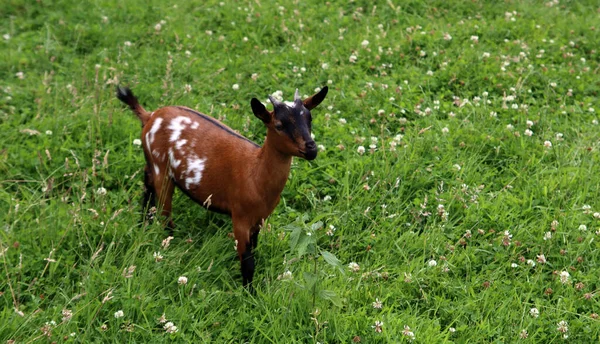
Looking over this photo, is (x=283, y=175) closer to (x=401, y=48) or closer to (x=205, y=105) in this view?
(x=205, y=105)

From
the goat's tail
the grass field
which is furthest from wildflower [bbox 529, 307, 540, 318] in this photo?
the goat's tail

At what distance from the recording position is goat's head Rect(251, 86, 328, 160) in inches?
167

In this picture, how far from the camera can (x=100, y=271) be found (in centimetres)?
457

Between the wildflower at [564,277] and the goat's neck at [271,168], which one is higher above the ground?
the goat's neck at [271,168]

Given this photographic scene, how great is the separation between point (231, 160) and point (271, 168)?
0.40m

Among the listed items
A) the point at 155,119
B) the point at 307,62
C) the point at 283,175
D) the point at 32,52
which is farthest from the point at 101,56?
the point at 283,175

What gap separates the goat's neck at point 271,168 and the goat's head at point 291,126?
12 cm

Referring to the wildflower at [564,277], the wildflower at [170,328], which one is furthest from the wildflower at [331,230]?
the wildflower at [564,277]

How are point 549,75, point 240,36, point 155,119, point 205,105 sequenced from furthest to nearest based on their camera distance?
point 240,36 < point 549,75 < point 205,105 < point 155,119

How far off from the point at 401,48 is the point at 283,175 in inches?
162

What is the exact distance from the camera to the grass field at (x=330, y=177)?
14.6 feet

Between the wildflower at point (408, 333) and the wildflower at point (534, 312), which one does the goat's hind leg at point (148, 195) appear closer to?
the wildflower at point (408, 333)

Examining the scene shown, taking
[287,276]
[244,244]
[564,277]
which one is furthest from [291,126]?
[564,277]

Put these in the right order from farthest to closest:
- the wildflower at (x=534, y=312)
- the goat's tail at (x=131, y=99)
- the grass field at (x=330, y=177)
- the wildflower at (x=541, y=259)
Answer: the goat's tail at (x=131, y=99), the wildflower at (x=541, y=259), the wildflower at (x=534, y=312), the grass field at (x=330, y=177)
